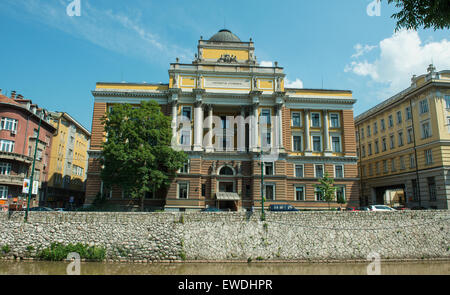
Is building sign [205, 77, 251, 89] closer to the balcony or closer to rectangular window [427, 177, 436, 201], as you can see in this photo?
the balcony

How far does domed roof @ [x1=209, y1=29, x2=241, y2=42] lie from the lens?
59.6 m

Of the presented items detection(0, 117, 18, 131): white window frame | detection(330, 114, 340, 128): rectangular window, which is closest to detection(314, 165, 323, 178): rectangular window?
detection(330, 114, 340, 128): rectangular window

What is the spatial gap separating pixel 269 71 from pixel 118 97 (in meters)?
24.5

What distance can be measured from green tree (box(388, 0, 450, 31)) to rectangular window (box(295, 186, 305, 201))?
38556 millimetres

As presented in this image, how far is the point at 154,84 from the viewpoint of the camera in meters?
51.3

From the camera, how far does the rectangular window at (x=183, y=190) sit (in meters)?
46.4

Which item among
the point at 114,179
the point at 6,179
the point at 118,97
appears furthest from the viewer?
the point at 118,97

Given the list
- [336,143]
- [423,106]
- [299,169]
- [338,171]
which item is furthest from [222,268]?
[423,106]

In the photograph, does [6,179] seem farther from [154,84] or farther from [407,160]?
→ [407,160]

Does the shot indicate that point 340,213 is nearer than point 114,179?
Yes

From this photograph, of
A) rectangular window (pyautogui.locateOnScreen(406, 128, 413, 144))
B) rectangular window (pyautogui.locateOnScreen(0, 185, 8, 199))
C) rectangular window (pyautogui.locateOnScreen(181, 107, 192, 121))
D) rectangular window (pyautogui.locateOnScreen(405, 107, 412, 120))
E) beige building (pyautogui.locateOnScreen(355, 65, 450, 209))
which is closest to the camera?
rectangular window (pyautogui.locateOnScreen(0, 185, 8, 199))

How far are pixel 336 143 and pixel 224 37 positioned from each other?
94.0 feet

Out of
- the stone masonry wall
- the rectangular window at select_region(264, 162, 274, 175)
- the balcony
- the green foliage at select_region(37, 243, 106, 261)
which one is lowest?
the green foliage at select_region(37, 243, 106, 261)

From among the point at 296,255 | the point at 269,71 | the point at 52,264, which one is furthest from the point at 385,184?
the point at 52,264
